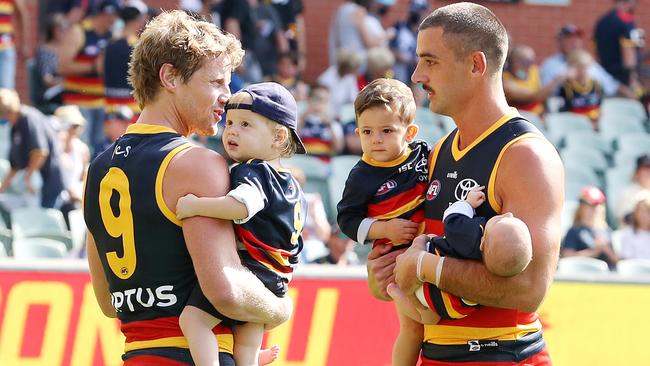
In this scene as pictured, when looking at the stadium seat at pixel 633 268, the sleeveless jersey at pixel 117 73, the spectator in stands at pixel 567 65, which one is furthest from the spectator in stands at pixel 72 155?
the spectator in stands at pixel 567 65

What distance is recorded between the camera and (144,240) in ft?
11.3

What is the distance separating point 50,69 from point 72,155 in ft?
7.44

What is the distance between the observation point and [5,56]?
37.9 ft

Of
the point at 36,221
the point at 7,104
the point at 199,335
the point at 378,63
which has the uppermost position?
the point at 199,335

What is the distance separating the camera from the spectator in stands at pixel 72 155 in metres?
10.0

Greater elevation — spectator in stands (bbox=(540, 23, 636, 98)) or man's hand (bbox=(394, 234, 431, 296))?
man's hand (bbox=(394, 234, 431, 296))

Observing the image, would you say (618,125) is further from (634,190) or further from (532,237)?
(532,237)

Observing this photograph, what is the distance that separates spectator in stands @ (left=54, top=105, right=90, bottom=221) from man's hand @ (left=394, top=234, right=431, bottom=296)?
6478 mm

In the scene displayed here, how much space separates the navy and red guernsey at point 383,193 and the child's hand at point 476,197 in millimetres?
348

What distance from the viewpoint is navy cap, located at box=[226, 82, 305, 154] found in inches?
146

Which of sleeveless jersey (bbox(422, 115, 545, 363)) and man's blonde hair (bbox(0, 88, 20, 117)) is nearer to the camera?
sleeveless jersey (bbox(422, 115, 545, 363))

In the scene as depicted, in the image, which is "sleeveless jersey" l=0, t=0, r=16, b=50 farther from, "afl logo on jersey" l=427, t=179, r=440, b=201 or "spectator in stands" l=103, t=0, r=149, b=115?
"afl logo on jersey" l=427, t=179, r=440, b=201

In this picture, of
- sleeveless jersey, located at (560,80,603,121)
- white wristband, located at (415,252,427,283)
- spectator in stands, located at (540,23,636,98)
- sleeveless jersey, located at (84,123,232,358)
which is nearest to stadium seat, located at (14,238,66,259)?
sleeveless jersey, located at (84,123,232,358)

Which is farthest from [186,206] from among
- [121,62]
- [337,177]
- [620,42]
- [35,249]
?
[620,42]
